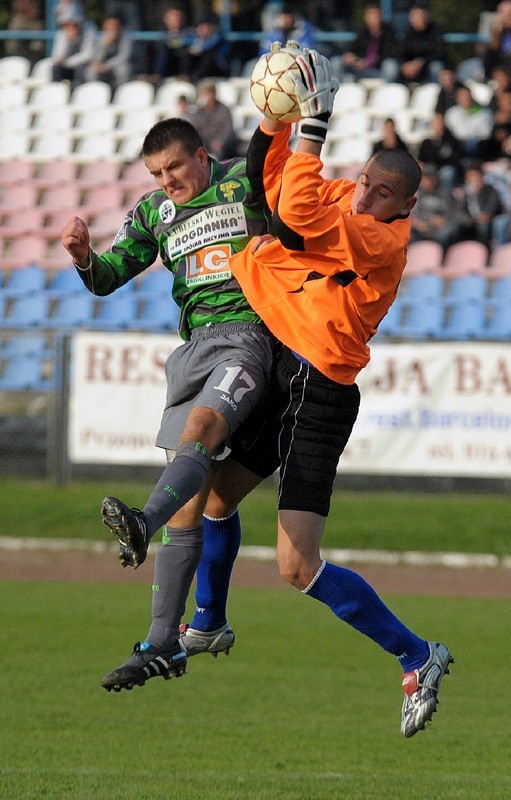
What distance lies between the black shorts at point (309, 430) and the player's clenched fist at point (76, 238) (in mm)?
963

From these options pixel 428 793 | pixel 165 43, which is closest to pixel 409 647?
pixel 428 793

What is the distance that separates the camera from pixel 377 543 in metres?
13.4

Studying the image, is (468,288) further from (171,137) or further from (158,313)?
(171,137)

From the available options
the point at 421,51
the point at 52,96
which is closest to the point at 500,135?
the point at 421,51

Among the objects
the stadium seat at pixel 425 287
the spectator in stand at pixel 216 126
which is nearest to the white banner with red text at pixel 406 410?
the stadium seat at pixel 425 287

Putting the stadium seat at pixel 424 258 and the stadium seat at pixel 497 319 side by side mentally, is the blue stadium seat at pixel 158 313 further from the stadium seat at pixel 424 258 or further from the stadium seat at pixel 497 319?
the stadium seat at pixel 497 319

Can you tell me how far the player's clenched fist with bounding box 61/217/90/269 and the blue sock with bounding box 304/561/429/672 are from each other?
1.67m

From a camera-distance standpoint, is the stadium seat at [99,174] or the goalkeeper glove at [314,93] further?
the stadium seat at [99,174]

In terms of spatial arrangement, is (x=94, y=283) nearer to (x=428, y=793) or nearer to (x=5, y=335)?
(x=428, y=793)

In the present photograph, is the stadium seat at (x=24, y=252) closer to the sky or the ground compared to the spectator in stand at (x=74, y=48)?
closer to the ground

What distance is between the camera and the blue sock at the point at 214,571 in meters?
6.14

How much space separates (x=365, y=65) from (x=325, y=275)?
15.8m

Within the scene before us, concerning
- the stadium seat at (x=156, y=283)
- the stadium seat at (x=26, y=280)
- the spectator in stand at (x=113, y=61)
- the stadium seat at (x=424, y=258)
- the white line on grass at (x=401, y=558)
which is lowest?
the white line on grass at (x=401, y=558)

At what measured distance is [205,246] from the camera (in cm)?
589
